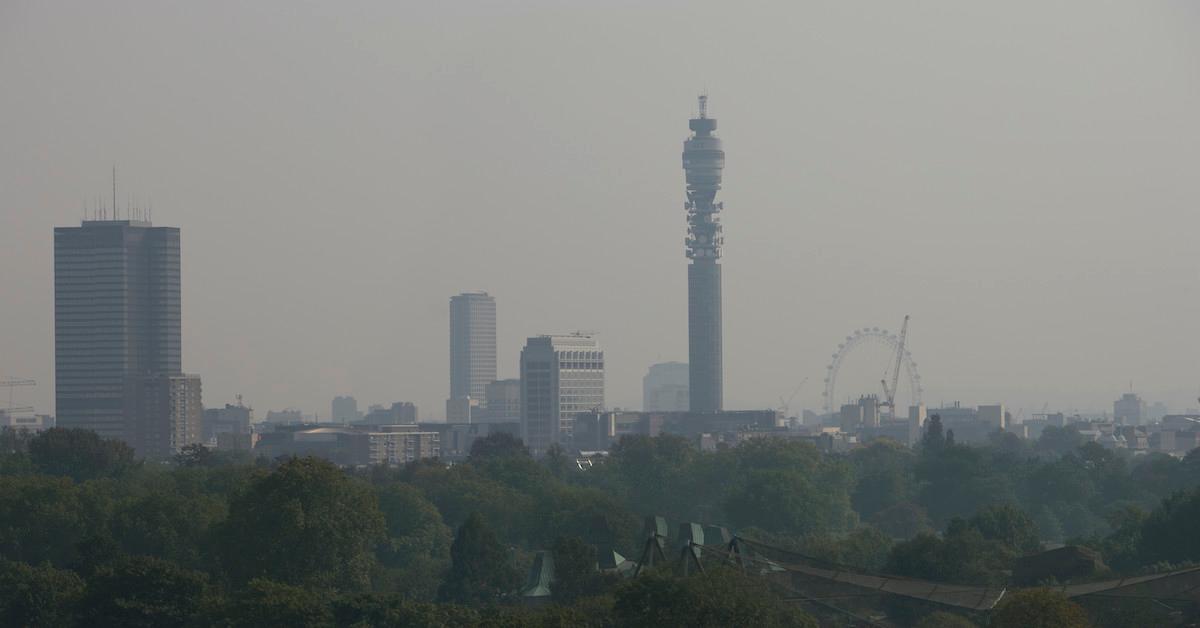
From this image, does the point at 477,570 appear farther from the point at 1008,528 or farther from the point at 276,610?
the point at 276,610

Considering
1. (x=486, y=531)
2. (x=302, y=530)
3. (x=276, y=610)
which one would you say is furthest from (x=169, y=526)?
(x=276, y=610)

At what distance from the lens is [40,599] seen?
77.2 metres

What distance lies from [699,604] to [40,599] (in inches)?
1153

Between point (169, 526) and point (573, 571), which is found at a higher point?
point (169, 526)

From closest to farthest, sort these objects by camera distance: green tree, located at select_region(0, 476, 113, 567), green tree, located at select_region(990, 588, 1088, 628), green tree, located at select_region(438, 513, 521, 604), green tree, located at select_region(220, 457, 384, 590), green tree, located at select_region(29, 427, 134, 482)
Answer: green tree, located at select_region(990, 588, 1088, 628) → green tree, located at select_region(220, 457, 384, 590) → green tree, located at select_region(438, 513, 521, 604) → green tree, located at select_region(0, 476, 113, 567) → green tree, located at select_region(29, 427, 134, 482)

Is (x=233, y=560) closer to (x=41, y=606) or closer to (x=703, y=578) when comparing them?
(x=41, y=606)

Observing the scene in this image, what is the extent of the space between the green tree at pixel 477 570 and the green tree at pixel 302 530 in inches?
270

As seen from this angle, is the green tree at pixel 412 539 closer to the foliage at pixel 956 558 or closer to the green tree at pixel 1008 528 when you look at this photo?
the green tree at pixel 1008 528

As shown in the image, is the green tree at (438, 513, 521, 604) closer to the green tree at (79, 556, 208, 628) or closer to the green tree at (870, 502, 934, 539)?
the green tree at (79, 556, 208, 628)

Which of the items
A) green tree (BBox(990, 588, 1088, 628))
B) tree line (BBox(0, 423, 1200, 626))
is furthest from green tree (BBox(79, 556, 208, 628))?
green tree (BBox(990, 588, 1088, 628))

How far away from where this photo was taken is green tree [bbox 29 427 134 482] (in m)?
159

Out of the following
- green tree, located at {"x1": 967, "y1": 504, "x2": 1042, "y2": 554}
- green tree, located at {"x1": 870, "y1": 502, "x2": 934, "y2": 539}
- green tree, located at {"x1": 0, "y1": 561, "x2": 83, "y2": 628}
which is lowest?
green tree, located at {"x1": 870, "y1": 502, "x2": 934, "y2": 539}

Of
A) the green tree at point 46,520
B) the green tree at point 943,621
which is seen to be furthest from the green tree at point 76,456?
the green tree at point 943,621

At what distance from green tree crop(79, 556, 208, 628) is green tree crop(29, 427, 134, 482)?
83208mm
